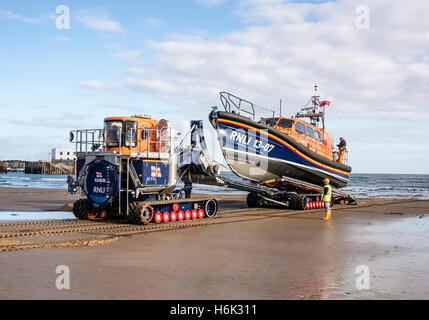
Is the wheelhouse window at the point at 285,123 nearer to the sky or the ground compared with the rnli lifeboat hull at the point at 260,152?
nearer to the sky

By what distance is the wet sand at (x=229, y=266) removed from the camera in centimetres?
638

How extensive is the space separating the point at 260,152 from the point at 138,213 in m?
7.39

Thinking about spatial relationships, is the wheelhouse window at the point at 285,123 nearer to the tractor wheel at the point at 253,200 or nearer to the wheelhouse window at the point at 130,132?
the tractor wheel at the point at 253,200

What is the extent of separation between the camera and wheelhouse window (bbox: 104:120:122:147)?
14500mm

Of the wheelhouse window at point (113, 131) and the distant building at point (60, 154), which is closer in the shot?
the wheelhouse window at point (113, 131)

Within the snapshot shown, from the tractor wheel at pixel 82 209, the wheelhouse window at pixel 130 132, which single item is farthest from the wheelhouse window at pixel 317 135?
the tractor wheel at pixel 82 209

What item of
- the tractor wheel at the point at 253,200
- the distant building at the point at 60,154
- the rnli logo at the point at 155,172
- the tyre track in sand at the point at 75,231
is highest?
the distant building at the point at 60,154

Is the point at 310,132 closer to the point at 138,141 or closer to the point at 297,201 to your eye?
the point at 297,201

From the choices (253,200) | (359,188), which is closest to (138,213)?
(253,200)

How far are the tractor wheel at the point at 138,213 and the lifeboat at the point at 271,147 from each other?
5.58 m

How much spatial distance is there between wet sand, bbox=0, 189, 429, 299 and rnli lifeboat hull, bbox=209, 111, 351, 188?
5968 millimetres
